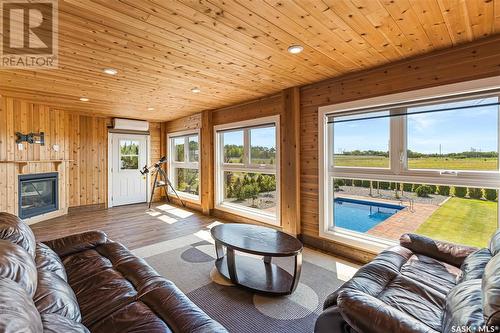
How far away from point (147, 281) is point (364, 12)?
2.45 m

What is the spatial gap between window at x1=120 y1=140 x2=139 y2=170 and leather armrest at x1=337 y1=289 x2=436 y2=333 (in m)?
6.59

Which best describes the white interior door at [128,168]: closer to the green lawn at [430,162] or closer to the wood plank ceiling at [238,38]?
the wood plank ceiling at [238,38]

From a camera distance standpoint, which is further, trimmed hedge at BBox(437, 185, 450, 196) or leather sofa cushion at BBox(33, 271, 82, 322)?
trimmed hedge at BBox(437, 185, 450, 196)

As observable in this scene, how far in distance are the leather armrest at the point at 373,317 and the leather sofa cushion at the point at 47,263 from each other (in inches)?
69.0

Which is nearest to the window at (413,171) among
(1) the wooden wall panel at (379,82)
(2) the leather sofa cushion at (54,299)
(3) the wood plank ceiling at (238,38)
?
(1) the wooden wall panel at (379,82)

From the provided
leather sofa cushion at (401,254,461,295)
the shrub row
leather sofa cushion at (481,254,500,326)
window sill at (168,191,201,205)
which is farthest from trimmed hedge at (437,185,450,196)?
window sill at (168,191,201,205)

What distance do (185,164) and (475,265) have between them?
5947 mm

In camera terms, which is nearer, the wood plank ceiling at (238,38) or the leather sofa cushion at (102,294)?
the leather sofa cushion at (102,294)

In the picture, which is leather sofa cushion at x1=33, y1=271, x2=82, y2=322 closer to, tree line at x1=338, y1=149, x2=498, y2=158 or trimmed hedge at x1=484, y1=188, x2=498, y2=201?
tree line at x1=338, y1=149, x2=498, y2=158

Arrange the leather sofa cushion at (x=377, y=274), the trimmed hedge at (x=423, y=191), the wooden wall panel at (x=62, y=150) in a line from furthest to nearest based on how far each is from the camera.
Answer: the wooden wall panel at (x=62, y=150), the trimmed hedge at (x=423, y=191), the leather sofa cushion at (x=377, y=274)

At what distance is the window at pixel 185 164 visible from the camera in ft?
20.5

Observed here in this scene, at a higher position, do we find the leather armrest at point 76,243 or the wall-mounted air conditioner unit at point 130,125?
the wall-mounted air conditioner unit at point 130,125

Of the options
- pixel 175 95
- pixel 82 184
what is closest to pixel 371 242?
pixel 175 95

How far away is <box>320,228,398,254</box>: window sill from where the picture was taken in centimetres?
299
